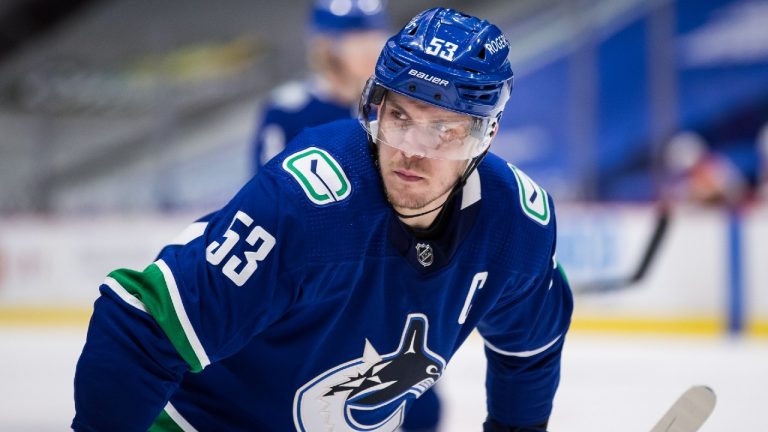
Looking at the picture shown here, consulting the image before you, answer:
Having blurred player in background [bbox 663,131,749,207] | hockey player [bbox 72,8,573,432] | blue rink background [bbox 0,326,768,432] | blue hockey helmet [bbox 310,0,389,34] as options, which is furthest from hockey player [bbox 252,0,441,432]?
blurred player in background [bbox 663,131,749,207]

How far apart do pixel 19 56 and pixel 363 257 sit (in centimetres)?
656

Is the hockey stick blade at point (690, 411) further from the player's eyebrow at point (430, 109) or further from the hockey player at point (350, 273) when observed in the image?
the player's eyebrow at point (430, 109)

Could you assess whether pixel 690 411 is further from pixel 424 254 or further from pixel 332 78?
pixel 332 78

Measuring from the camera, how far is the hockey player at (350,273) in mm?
1325

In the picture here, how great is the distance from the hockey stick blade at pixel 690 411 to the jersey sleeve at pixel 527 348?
0.23 metres

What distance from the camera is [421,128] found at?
4.80 ft

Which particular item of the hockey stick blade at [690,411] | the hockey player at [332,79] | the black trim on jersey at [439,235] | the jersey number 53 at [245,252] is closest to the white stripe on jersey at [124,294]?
the jersey number 53 at [245,252]

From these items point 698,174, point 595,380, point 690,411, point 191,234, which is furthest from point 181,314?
point 698,174

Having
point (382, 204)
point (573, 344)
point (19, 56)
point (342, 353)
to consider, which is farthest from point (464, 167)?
point (19, 56)

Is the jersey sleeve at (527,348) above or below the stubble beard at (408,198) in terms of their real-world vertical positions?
below

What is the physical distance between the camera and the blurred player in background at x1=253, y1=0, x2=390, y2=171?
2961 millimetres

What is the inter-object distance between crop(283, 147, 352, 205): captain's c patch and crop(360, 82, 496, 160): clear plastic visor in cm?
8

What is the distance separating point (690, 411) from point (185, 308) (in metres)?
0.88

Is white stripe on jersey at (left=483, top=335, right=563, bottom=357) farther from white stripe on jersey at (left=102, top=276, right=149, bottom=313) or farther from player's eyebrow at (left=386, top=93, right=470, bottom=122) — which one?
white stripe on jersey at (left=102, top=276, right=149, bottom=313)
